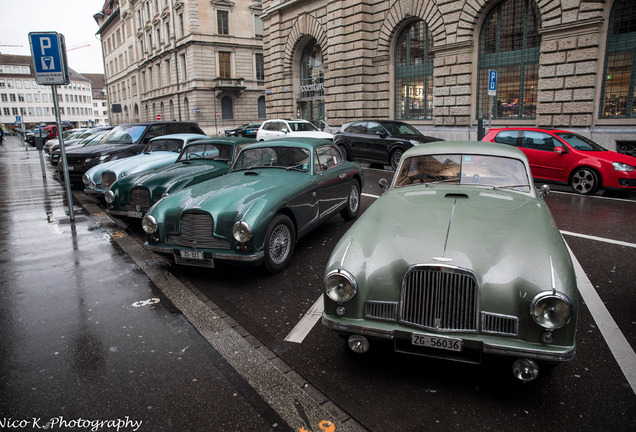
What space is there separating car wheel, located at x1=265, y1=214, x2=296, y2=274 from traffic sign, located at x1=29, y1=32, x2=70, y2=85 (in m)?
5.52

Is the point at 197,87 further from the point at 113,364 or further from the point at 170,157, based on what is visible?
the point at 113,364

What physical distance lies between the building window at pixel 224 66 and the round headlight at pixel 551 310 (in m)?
A: 49.0

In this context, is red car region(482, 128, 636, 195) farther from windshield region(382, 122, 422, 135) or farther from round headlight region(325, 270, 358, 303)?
round headlight region(325, 270, 358, 303)

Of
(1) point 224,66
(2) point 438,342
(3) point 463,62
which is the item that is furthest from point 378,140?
(1) point 224,66

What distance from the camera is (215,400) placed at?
301 centimetres

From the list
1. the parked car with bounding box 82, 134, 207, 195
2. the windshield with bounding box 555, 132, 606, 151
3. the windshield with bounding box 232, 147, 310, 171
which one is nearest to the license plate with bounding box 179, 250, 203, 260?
the windshield with bounding box 232, 147, 310, 171

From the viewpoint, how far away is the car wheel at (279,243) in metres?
5.18

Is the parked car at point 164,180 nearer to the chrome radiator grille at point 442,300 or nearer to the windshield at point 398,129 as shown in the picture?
the chrome radiator grille at point 442,300

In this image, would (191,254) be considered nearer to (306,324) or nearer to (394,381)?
(306,324)

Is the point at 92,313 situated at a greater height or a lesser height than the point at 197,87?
lesser

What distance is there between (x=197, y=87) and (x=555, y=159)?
4220 centimetres

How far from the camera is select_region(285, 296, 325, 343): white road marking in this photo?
3.85 metres

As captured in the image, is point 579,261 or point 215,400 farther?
point 579,261

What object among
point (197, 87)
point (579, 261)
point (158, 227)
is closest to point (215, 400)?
point (158, 227)
